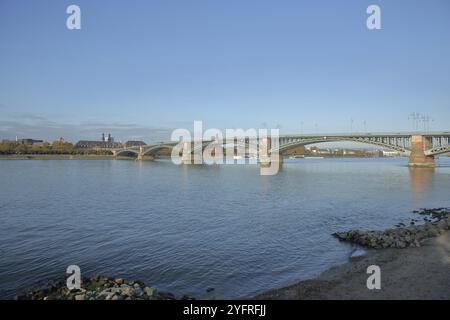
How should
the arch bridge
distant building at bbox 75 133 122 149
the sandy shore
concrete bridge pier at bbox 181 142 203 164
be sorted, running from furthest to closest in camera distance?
distant building at bbox 75 133 122 149 → concrete bridge pier at bbox 181 142 203 164 → the arch bridge → the sandy shore

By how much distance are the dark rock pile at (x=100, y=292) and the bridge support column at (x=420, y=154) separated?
65726 millimetres

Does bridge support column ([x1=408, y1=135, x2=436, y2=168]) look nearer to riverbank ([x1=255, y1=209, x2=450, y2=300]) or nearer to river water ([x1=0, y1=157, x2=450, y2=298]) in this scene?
river water ([x1=0, y1=157, x2=450, y2=298])

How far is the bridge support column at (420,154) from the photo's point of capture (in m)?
64.4

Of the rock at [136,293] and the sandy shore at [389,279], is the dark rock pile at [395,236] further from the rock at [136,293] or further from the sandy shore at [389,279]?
the rock at [136,293]

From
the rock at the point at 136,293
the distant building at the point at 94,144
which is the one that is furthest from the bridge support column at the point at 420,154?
the distant building at the point at 94,144

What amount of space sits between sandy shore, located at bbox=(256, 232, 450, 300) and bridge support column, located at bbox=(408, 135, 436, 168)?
5909 cm

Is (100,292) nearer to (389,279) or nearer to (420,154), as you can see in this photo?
(389,279)

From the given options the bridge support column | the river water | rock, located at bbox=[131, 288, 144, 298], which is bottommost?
the river water

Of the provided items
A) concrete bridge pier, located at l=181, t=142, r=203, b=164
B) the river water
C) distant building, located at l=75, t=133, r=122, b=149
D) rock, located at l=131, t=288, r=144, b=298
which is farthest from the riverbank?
distant building, located at l=75, t=133, r=122, b=149

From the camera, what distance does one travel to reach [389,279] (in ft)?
30.8

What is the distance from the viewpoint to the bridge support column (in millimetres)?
64438

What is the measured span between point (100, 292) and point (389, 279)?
7187mm
